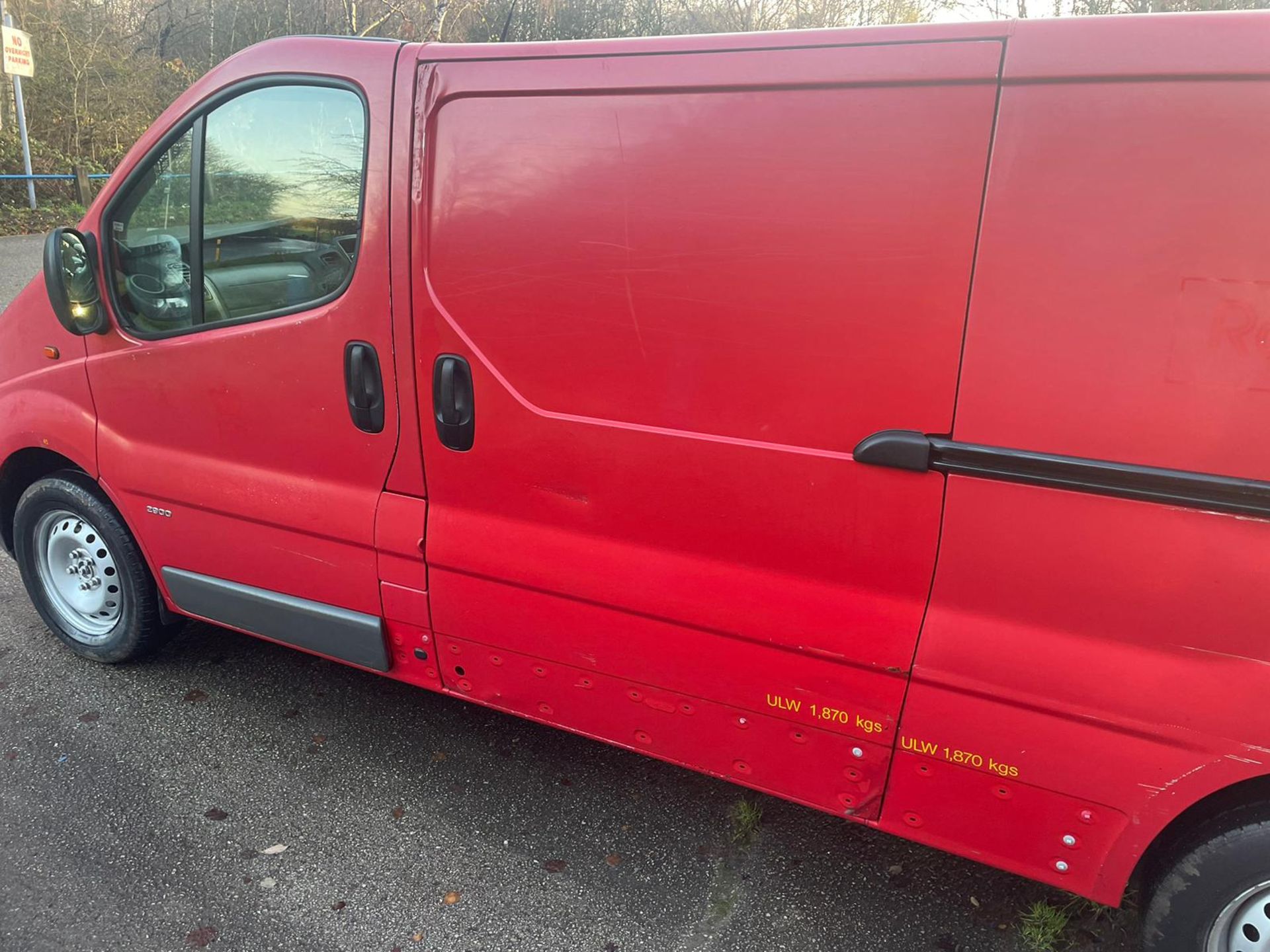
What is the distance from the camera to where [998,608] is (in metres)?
1.98

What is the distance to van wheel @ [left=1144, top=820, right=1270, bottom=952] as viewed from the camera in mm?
1859

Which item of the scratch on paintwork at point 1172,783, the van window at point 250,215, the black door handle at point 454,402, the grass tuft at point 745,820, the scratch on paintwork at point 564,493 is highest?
the van window at point 250,215

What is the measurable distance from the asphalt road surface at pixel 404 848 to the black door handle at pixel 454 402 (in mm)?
1224

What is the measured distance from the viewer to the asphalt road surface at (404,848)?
7.95 feet

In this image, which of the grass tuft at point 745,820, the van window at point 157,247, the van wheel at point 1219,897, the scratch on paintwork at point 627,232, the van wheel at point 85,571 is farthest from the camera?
the van wheel at point 85,571

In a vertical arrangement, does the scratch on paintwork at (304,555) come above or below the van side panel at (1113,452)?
below

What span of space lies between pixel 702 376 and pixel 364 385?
1041 millimetres

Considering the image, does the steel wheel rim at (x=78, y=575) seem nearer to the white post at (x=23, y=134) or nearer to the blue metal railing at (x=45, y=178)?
the blue metal railing at (x=45, y=178)

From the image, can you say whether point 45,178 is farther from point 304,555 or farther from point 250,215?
point 304,555

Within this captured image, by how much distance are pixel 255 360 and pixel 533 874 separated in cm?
176

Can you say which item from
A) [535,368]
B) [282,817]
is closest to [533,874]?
[282,817]

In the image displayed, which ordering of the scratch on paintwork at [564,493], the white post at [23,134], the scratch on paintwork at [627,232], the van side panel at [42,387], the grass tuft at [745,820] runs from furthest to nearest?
the white post at [23,134] → the van side panel at [42,387] → the grass tuft at [745,820] → the scratch on paintwork at [564,493] → the scratch on paintwork at [627,232]

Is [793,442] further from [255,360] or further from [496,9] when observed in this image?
[496,9]

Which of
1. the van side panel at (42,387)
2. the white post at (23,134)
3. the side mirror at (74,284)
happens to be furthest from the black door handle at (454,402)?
the white post at (23,134)
